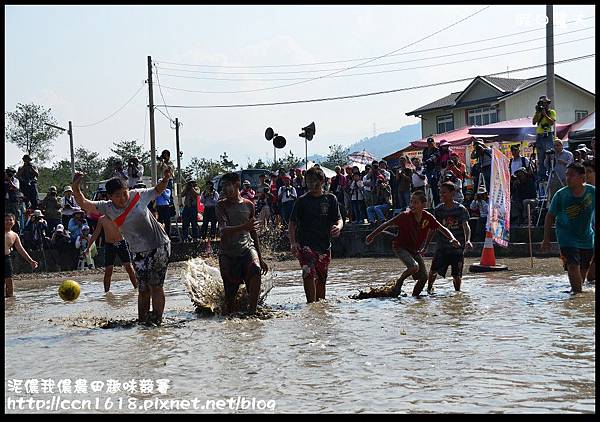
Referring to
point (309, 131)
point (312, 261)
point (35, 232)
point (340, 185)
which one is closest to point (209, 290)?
point (312, 261)

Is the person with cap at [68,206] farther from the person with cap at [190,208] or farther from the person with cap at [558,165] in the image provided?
the person with cap at [558,165]

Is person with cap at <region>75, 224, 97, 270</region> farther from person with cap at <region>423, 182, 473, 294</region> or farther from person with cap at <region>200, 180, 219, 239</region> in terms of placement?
person with cap at <region>423, 182, 473, 294</region>

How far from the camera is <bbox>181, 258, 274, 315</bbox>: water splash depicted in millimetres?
10844

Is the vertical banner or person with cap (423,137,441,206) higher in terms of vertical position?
person with cap (423,137,441,206)

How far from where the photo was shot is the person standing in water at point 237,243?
10320 mm

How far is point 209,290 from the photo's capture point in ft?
36.7

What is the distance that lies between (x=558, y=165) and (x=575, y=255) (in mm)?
7149

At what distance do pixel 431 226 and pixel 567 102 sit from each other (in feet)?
130

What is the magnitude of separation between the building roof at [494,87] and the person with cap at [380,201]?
24.5m

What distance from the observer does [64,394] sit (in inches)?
252

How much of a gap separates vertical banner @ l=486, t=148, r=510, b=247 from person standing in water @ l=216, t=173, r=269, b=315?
5.97m

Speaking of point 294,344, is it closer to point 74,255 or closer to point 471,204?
point 471,204

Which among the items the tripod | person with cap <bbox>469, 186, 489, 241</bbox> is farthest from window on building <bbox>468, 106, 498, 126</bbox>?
the tripod

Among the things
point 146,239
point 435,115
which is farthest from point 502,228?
point 435,115
